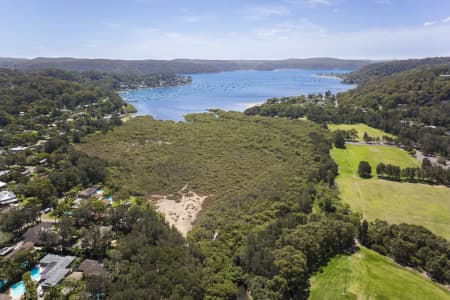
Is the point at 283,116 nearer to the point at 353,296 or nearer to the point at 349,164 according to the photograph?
the point at 349,164

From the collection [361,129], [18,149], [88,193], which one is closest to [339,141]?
[361,129]

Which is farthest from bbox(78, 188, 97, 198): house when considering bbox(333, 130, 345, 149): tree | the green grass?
bbox(333, 130, 345, 149): tree

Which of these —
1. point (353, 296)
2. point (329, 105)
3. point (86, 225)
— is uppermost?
point (329, 105)

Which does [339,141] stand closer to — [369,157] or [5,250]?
[369,157]

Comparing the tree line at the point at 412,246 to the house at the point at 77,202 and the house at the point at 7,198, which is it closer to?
the house at the point at 77,202

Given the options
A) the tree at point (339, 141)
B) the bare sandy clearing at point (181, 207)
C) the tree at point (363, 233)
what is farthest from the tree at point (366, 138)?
the bare sandy clearing at point (181, 207)

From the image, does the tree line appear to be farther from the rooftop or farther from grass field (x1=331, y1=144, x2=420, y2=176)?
the rooftop

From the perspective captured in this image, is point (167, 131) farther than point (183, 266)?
Yes

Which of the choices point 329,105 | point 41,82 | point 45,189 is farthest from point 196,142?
point 41,82
